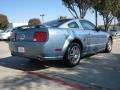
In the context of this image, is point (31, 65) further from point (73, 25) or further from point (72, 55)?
point (73, 25)

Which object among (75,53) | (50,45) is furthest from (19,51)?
(75,53)

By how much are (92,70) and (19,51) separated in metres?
2.17

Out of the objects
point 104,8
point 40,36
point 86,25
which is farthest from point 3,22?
point 40,36

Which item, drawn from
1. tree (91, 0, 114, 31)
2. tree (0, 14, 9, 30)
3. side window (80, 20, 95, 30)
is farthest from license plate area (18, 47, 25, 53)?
tree (0, 14, 9, 30)

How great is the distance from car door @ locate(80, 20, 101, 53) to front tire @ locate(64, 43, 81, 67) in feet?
2.16

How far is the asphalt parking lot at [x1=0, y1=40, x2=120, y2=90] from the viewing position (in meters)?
5.75

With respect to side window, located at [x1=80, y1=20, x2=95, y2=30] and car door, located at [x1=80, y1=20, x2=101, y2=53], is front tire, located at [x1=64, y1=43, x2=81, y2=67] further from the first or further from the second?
side window, located at [x1=80, y1=20, x2=95, y2=30]

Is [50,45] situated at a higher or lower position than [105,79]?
higher

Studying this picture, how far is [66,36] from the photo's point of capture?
298 inches

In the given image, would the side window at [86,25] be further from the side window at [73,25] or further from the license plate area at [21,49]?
the license plate area at [21,49]

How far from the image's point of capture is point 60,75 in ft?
22.4

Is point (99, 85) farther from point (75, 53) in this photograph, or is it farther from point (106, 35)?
point (106, 35)

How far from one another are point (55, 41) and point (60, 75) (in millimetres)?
985

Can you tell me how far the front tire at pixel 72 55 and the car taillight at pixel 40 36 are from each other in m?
0.93
